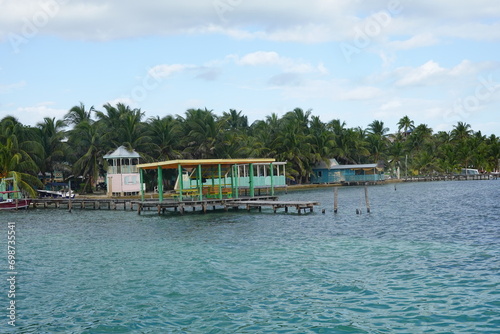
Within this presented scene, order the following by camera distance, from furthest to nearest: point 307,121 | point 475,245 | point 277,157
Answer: point 307,121, point 277,157, point 475,245

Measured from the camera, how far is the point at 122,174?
2290 inches

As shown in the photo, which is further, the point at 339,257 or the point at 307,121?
the point at 307,121

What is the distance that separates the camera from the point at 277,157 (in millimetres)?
81438

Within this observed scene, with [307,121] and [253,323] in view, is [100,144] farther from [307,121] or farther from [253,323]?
[253,323]

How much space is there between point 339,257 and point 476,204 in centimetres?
2849

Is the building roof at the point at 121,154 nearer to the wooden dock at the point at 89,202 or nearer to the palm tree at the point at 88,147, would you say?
the palm tree at the point at 88,147

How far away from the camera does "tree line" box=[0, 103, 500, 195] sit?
56.5 meters

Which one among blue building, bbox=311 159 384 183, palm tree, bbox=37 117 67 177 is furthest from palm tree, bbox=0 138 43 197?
blue building, bbox=311 159 384 183

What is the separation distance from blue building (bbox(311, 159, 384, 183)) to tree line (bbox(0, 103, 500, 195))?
73.7 inches

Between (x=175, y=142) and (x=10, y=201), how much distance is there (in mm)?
24065

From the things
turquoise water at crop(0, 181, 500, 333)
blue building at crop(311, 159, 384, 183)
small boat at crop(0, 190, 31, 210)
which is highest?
blue building at crop(311, 159, 384, 183)

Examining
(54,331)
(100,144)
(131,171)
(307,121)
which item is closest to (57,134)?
(100,144)

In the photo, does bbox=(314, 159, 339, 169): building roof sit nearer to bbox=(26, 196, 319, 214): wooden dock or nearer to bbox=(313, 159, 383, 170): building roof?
bbox=(313, 159, 383, 170): building roof

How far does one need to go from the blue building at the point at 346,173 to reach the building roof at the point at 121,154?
39596mm
